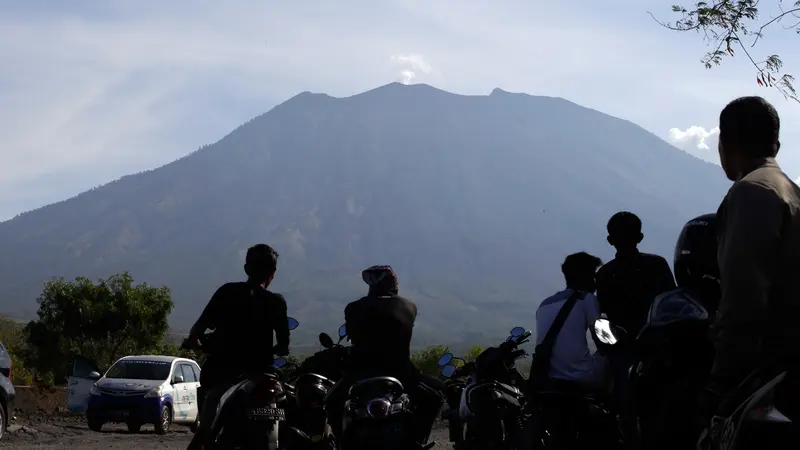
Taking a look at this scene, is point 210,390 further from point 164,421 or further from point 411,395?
point 164,421

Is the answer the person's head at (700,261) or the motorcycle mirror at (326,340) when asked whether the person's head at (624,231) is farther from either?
the person's head at (700,261)

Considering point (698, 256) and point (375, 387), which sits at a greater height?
point (698, 256)

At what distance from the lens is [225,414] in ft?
24.6

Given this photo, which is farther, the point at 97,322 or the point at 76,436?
the point at 97,322

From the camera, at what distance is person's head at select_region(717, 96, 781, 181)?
4207 mm

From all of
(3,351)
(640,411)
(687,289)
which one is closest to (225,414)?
(640,411)

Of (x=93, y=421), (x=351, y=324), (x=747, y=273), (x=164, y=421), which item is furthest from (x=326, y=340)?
(x=93, y=421)

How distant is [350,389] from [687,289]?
3517 millimetres

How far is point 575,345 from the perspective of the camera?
781 cm

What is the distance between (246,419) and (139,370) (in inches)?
736

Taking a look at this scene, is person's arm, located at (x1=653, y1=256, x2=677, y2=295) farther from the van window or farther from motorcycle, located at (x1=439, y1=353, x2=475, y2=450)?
the van window

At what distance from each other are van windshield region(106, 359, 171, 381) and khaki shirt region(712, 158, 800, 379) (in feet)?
73.1

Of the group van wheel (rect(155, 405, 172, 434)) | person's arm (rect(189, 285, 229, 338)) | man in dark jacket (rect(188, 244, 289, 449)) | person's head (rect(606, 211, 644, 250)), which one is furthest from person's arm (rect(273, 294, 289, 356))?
van wheel (rect(155, 405, 172, 434))

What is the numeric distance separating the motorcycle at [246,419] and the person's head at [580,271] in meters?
2.10
